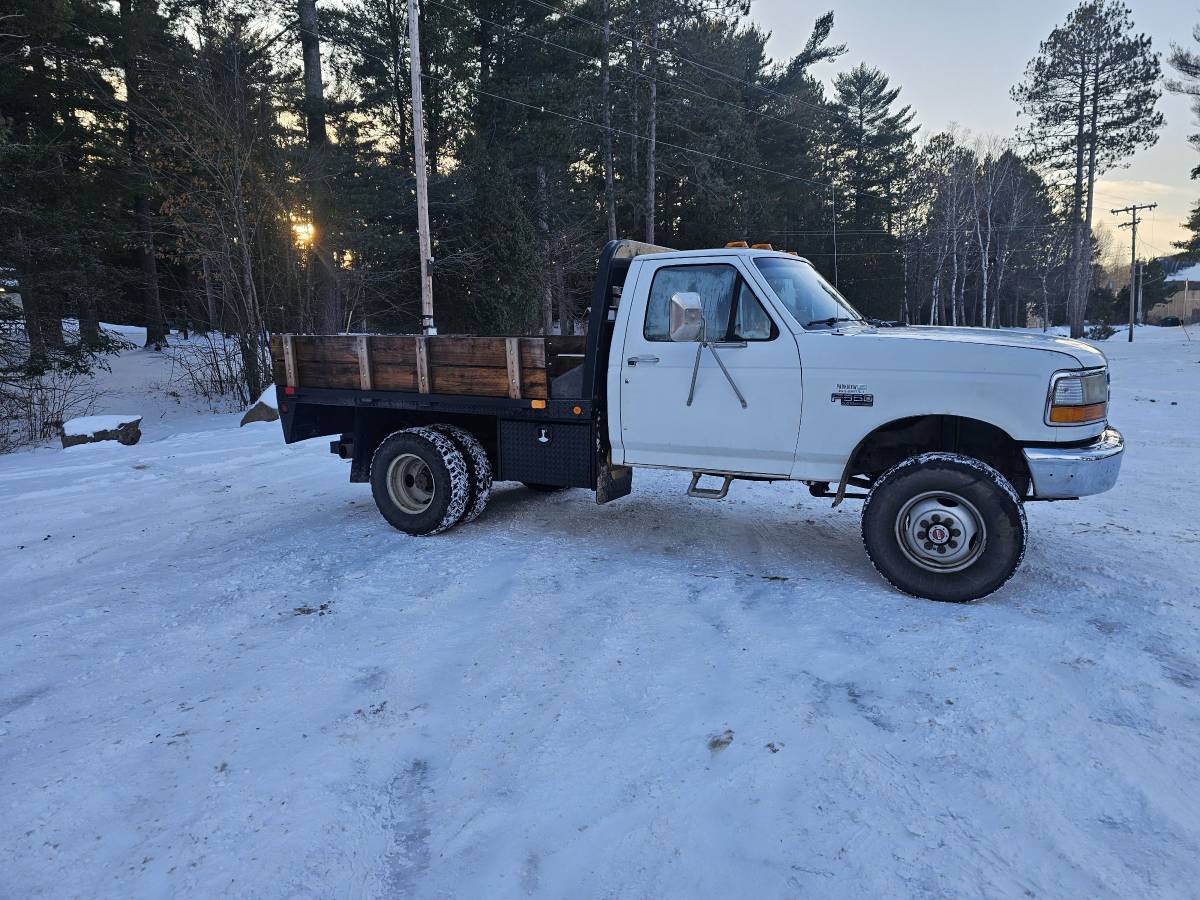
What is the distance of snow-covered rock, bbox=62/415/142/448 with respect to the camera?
36.3 feet

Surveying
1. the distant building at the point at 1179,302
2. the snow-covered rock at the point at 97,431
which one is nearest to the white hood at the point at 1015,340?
the snow-covered rock at the point at 97,431

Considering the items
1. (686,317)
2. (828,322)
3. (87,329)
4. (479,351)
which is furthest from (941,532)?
(87,329)

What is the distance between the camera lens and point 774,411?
4668 mm

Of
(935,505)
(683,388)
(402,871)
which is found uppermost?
(683,388)

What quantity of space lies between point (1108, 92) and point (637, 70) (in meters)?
23.5

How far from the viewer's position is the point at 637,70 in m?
30.6

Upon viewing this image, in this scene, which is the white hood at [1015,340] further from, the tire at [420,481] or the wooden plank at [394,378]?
the wooden plank at [394,378]

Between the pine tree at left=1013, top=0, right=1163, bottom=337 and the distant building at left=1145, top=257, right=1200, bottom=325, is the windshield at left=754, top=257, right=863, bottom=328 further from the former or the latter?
the distant building at left=1145, top=257, right=1200, bottom=325

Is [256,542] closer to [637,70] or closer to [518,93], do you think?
[518,93]

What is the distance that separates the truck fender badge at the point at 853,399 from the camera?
173 inches

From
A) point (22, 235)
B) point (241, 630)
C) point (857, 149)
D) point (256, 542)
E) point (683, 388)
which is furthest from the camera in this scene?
point (857, 149)

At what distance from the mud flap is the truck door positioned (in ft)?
0.65

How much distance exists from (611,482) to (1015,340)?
2872 mm

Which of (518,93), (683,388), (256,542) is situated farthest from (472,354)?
(518,93)
